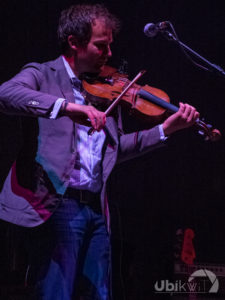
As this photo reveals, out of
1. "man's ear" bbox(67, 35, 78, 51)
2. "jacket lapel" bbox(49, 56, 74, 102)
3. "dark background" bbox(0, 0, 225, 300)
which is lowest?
"dark background" bbox(0, 0, 225, 300)

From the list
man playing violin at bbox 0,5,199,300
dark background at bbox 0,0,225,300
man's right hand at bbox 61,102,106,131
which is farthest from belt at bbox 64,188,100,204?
dark background at bbox 0,0,225,300

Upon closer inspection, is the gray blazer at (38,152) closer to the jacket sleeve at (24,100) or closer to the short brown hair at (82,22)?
the jacket sleeve at (24,100)

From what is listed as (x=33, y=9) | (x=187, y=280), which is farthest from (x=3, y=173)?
(x=187, y=280)

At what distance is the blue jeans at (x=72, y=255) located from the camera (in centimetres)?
145

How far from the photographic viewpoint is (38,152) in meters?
1.57

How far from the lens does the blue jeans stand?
4.75ft

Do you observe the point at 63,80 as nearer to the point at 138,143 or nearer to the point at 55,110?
the point at 55,110

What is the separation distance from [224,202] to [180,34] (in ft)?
5.61

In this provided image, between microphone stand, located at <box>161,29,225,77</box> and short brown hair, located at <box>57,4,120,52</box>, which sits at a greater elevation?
short brown hair, located at <box>57,4,120,52</box>

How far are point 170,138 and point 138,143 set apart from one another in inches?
76.7

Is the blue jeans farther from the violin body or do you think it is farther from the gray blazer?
the violin body

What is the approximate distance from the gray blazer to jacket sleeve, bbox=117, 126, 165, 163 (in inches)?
11.6

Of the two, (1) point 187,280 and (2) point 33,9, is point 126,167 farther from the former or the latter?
(2) point 33,9

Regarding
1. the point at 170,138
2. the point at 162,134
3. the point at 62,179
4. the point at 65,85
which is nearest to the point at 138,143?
the point at 162,134
